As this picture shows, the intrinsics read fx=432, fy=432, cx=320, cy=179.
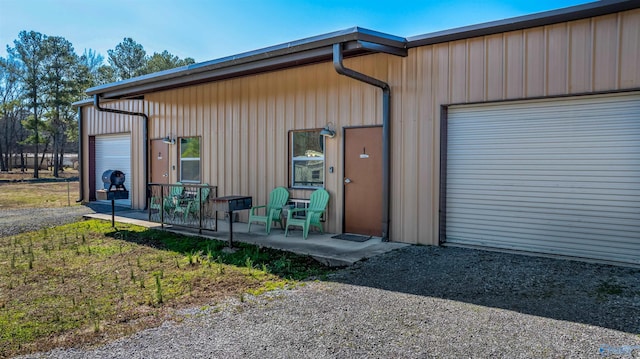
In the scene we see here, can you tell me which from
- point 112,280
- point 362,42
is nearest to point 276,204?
point 362,42

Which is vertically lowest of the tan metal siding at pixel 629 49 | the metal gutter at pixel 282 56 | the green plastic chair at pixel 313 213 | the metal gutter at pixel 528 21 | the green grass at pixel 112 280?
the green grass at pixel 112 280

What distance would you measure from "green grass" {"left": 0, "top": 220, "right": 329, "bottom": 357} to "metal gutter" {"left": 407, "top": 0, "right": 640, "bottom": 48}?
346cm

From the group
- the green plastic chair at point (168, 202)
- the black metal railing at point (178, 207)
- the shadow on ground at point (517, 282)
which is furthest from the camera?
the green plastic chair at point (168, 202)

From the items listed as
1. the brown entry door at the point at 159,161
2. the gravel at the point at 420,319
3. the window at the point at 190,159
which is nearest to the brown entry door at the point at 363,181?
the gravel at the point at 420,319

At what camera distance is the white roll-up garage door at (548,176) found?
5059 millimetres

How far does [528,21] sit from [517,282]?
3.13m

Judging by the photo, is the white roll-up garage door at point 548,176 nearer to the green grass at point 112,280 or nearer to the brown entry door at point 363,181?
the brown entry door at point 363,181

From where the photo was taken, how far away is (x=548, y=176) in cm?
550

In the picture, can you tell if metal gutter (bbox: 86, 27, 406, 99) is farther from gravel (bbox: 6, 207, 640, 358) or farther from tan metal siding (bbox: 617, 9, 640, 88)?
gravel (bbox: 6, 207, 640, 358)

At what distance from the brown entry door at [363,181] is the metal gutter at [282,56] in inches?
52.5

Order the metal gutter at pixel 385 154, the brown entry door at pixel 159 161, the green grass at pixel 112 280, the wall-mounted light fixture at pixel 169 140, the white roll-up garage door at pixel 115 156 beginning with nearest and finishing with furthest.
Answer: the green grass at pixel 112 280, the metal gutter at pixel 385 154, the wall-mounted light fixture at pixel 169 140, the brown entry door at pixel 159 161, the white roll-up garage door at pixel 115 156

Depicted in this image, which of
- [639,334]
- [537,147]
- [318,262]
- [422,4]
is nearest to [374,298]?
[318,262]

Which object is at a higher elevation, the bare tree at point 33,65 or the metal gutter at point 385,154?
the bare tree at point 33,65

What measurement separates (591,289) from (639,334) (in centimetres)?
115
